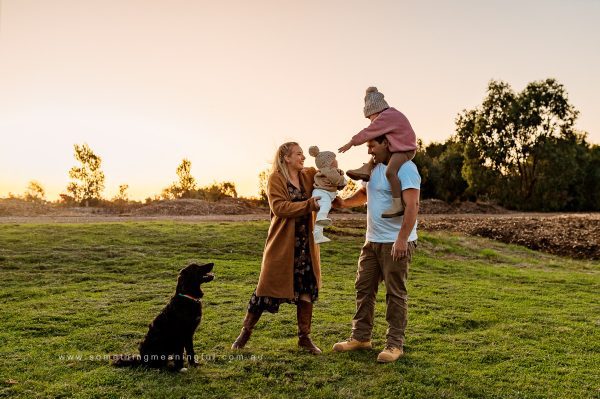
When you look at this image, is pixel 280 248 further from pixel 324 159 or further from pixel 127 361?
pixel 127 361

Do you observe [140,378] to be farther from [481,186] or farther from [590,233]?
[481,186]

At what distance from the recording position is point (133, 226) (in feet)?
53.4

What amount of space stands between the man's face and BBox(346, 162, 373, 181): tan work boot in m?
0.12

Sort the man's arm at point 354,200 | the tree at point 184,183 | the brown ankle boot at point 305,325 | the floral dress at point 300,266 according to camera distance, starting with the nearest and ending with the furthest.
A: the floral dress at point 300,266 < the brown ankle boot at point 305,325 < the man's arm at point 354,200 < the tree at point 184,183

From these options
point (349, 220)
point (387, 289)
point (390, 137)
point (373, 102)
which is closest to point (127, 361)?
point (387, 289)

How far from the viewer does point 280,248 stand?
5.77 meters

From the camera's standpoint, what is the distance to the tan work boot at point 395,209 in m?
5.47

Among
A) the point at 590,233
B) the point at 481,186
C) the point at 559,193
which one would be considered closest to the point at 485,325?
the point at 590,233

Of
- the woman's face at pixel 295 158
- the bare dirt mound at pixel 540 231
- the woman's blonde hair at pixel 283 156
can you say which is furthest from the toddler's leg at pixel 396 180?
the bare dirt mound at pixel 540 231

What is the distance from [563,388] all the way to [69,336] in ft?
18.1

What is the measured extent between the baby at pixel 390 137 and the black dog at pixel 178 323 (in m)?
1.87

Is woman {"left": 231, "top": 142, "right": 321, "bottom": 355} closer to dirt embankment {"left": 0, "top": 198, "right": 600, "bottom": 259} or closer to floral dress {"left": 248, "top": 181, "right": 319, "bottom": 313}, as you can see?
floral dress {"left": 248, "top": 181, "right": 319, "bottom": 313}

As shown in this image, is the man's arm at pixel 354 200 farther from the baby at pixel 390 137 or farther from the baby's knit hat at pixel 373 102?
the baby's knit hat at pixel 373 102

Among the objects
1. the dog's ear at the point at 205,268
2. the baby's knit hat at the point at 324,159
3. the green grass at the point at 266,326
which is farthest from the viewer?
the baby's knit hat at the point at 324,159
